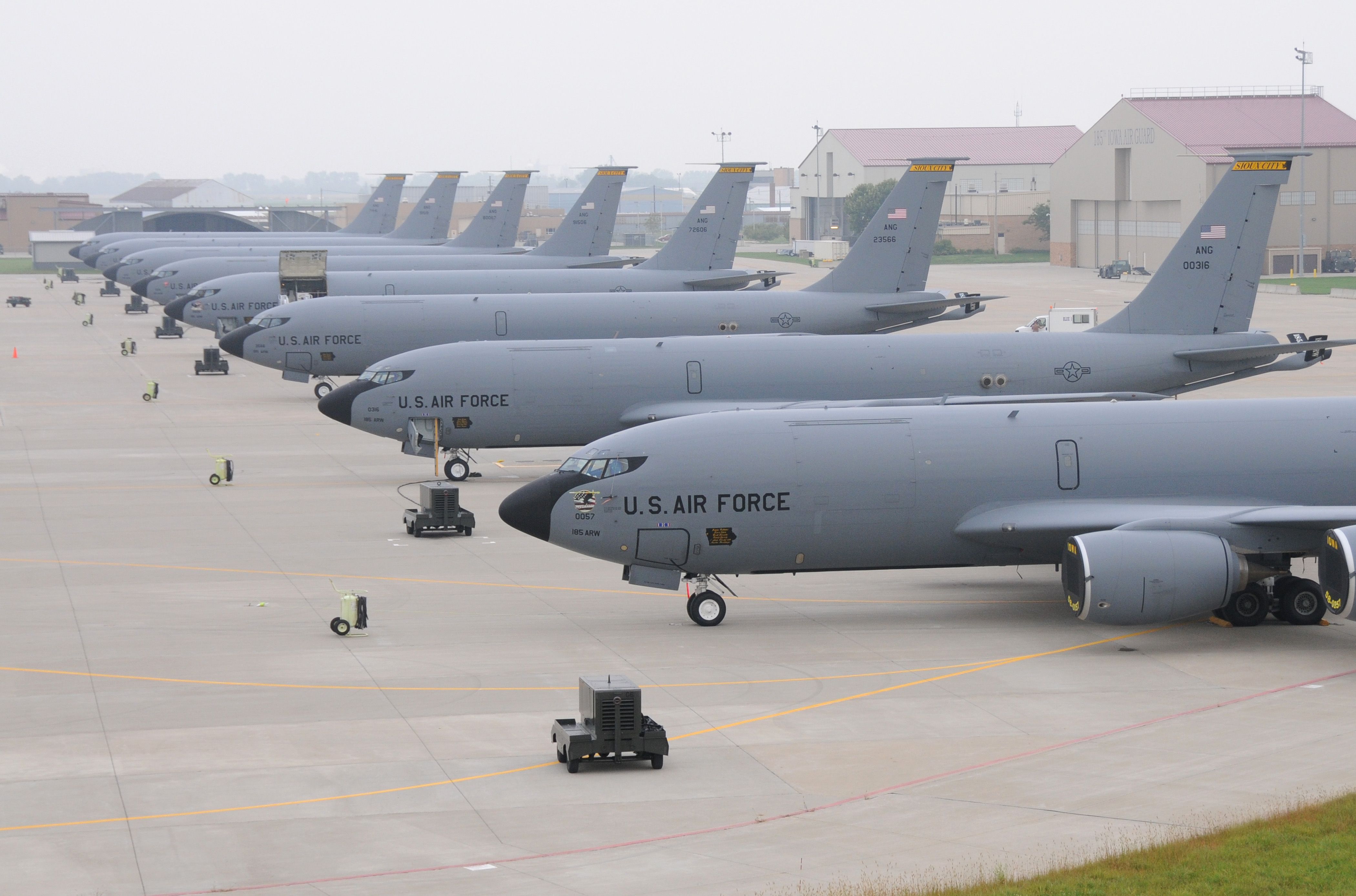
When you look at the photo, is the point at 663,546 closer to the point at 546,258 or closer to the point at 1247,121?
the point at 546,258

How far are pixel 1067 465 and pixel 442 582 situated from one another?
43.7 feet

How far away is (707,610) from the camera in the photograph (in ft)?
98.6

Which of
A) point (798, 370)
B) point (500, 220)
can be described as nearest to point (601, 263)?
point (500, 220)

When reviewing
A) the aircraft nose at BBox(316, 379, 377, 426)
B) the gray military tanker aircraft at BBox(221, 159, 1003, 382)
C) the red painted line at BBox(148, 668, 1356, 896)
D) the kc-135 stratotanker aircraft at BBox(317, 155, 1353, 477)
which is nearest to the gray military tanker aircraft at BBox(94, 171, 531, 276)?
the gray military tanker aircraft at BBox(221, 159, 1003, 382)

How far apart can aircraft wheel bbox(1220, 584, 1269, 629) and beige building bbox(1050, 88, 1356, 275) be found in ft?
365

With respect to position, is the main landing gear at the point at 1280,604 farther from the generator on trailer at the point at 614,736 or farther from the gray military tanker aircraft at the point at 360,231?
the gray military tanker aircraft at the point at 360,231

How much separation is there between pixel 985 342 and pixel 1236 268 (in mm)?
7125

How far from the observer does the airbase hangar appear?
1908 centimetres

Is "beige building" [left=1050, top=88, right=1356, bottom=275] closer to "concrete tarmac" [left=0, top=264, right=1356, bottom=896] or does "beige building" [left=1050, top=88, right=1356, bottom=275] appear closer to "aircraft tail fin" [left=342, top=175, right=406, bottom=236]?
"aircraft tail fin" [left=342, top=175, right=406, bottom=236]

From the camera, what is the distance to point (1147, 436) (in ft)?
100

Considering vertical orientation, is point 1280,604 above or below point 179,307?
below

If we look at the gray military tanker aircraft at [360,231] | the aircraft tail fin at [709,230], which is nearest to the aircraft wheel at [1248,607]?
the aircraft tail fin at [709,230]

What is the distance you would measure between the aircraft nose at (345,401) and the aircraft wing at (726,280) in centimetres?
2627

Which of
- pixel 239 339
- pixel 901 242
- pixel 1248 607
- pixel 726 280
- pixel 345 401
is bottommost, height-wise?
pixel 1248 607
